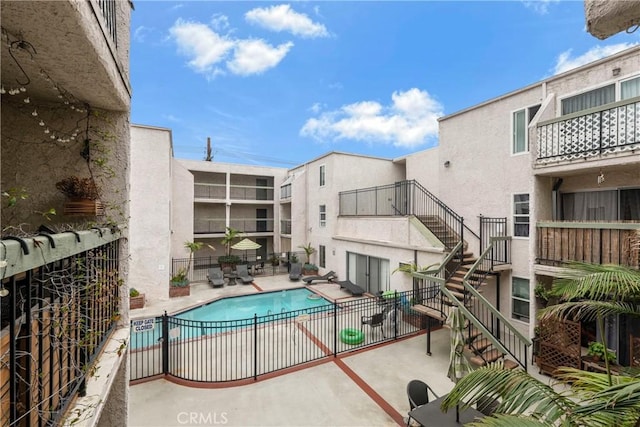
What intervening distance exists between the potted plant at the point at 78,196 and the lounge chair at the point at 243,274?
14.1 m

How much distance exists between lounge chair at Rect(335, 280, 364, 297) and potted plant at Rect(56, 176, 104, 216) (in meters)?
12.3

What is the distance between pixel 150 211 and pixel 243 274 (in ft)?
22.9

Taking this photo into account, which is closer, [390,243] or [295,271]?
[390,243]

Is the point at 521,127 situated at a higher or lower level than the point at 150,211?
higher

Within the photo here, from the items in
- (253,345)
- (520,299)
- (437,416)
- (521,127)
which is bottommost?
(253,345)

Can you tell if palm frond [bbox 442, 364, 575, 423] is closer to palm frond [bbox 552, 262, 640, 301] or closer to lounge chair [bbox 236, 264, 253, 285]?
palm frond [bbox 552, 262, 640, 301]

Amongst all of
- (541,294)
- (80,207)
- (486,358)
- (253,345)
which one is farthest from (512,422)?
(253,345)

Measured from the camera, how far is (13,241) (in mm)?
1380

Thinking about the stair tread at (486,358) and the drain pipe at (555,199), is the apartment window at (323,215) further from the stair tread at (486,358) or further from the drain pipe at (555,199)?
the drain pipe at (555,199)

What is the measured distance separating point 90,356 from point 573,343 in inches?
394

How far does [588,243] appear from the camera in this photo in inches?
259

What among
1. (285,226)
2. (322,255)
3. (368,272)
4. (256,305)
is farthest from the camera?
(285,226)

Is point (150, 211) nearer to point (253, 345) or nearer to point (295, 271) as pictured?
point (253, 345)

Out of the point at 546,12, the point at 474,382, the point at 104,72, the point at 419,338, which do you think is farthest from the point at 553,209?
the point at 104,72
